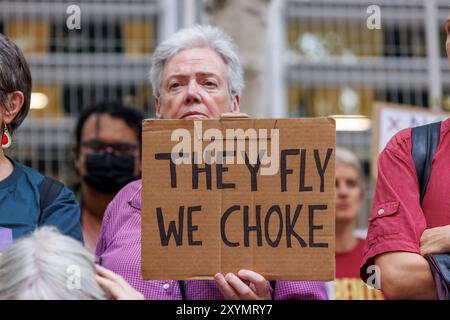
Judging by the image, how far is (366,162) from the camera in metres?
10.2

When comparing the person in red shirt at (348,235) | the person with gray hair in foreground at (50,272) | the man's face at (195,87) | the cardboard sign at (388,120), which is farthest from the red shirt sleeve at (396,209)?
the cardboard sign at (388,120)

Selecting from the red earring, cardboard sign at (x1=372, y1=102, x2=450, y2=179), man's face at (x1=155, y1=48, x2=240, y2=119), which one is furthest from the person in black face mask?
the red earring

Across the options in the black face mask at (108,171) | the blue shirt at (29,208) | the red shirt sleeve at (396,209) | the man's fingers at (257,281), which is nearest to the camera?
the man's fingers at (257,281)

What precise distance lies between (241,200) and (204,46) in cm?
93

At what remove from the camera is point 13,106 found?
129 inches

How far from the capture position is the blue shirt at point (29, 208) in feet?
10.2

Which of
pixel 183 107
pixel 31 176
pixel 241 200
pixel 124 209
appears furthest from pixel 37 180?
pixel 241 200

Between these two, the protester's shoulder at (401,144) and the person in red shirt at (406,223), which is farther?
the protester's shoulder at (401,144)

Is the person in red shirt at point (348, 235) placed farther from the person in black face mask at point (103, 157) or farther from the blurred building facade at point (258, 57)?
the blurred building facade at point (258, 57)

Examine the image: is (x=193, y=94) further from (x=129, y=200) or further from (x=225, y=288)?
(x=225, y=288)

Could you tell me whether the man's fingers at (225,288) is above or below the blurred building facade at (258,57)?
below

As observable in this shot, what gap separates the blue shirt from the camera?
310cm

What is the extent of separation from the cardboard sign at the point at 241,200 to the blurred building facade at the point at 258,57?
3.94 meters

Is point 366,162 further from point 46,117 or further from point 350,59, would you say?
point 46,117
